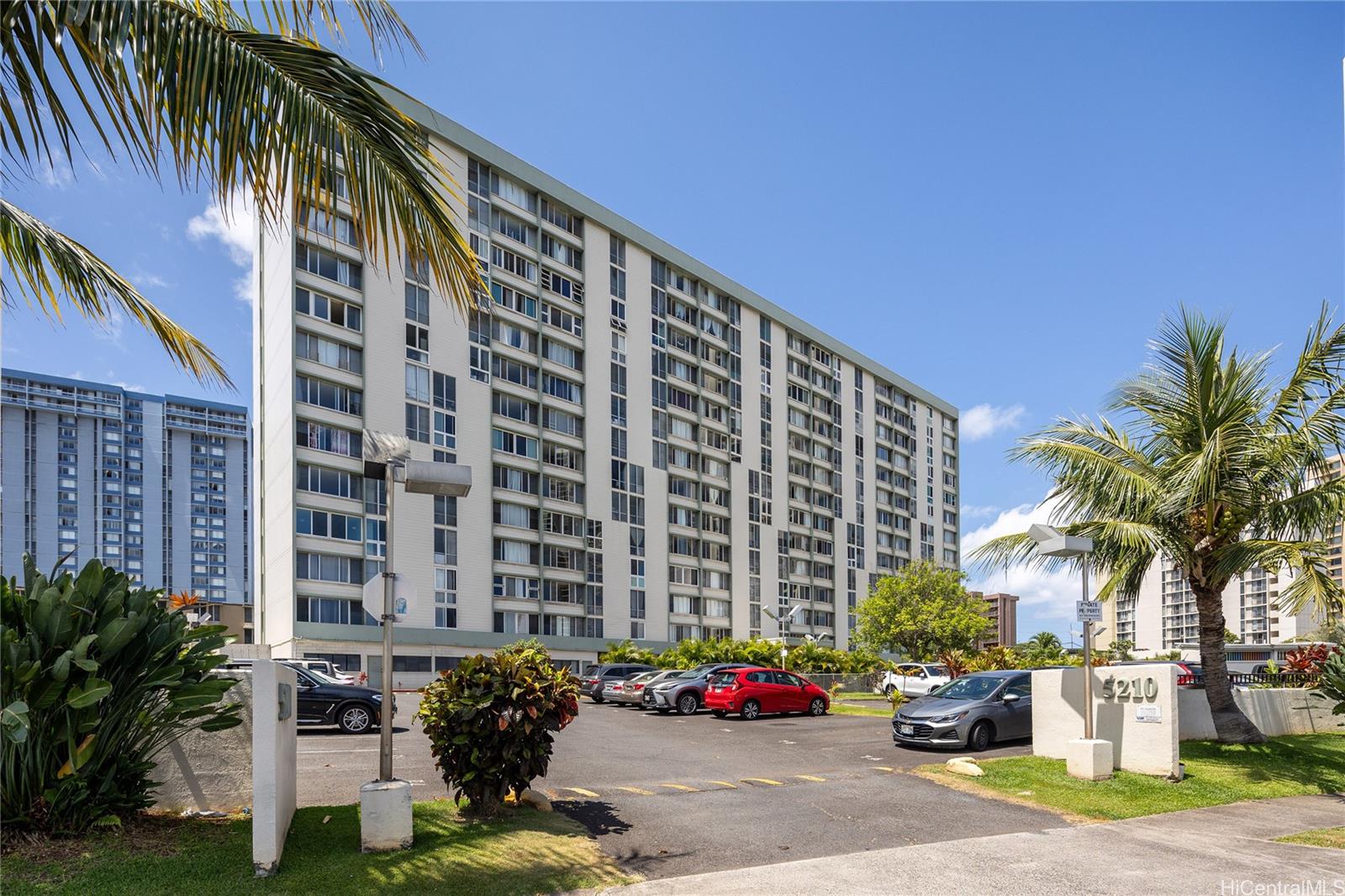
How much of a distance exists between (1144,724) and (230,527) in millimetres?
156862

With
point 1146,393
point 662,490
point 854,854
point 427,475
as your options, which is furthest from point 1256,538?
point 662,490

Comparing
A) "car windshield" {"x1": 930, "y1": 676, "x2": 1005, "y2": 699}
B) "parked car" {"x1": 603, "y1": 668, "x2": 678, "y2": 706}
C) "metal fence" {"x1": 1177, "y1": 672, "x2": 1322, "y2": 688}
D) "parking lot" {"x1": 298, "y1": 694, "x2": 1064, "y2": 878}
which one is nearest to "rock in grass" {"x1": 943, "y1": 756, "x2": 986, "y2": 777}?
"parking lot" {"x1": 298, "y1": 694, "x2": 1064, "y2": 878}

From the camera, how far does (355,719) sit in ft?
65.4

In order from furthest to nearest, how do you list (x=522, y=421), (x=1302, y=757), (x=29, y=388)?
(x=29, y=388) → (x=522, y=421) → (x=1302, y=757)

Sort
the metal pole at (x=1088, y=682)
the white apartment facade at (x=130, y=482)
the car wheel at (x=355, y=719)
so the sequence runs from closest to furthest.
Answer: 1. the metal pole at (x=1088, y=682)
2. the car wheel at (x=355, y=719)
3. the white apartment facade at (x=130, y=482)

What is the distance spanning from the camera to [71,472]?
13875 cm

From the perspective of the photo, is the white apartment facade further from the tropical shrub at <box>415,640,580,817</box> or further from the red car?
the tropical shrub at <box>415,640,580,817</box>

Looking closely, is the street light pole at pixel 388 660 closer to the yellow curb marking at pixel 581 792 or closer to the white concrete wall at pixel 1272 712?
the yellow curb marking at pixel 581 792

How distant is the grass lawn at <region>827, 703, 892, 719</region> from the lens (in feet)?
95.5

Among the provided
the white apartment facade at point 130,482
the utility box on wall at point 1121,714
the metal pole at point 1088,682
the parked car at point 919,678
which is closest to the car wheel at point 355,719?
the utility box on wall at point 1121,714

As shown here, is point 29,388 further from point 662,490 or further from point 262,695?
point 262,695

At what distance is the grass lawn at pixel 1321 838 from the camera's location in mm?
10516

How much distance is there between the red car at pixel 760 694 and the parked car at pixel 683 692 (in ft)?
1.25

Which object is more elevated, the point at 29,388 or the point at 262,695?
the point at 29,388
